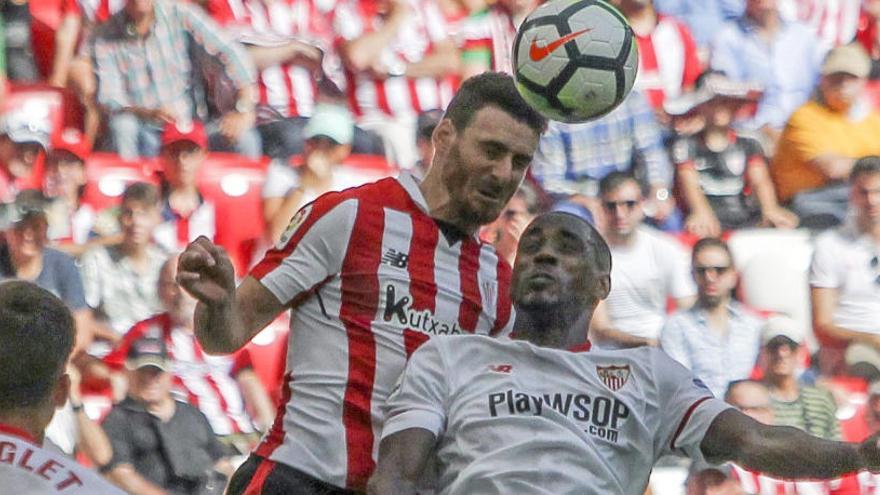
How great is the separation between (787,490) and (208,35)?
3674 millimetres

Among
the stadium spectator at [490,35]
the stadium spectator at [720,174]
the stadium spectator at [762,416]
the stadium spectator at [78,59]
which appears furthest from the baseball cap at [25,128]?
the stadium spectator at [762,416]

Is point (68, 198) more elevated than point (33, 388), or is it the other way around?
point (68, 198)

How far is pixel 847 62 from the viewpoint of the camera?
30.2 feet

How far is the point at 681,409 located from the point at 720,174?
4664mm

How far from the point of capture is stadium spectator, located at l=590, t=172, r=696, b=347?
8227mm

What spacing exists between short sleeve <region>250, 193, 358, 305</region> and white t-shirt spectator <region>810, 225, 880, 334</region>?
464 cm

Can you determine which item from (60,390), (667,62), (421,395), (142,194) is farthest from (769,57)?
(60,390)

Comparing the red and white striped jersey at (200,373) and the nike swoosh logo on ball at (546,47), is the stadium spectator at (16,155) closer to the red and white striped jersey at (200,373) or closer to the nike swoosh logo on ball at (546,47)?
the red and white striped jersey at (200,373)

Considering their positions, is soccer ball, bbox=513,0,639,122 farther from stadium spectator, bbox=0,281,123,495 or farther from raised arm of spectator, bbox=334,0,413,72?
raised arm of spectator, bbox=334,0,413,72

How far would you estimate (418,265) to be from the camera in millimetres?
4488

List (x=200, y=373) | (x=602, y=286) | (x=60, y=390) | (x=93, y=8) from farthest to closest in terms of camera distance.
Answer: (x=93, y=8) < (x=200, y=373) < (x=602, y=286) < (x=60, y=390)

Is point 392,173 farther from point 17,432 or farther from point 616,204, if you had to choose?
point 17,432

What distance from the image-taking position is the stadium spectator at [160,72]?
8.45 metres

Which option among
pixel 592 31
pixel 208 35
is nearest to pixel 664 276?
pixel 208 35
